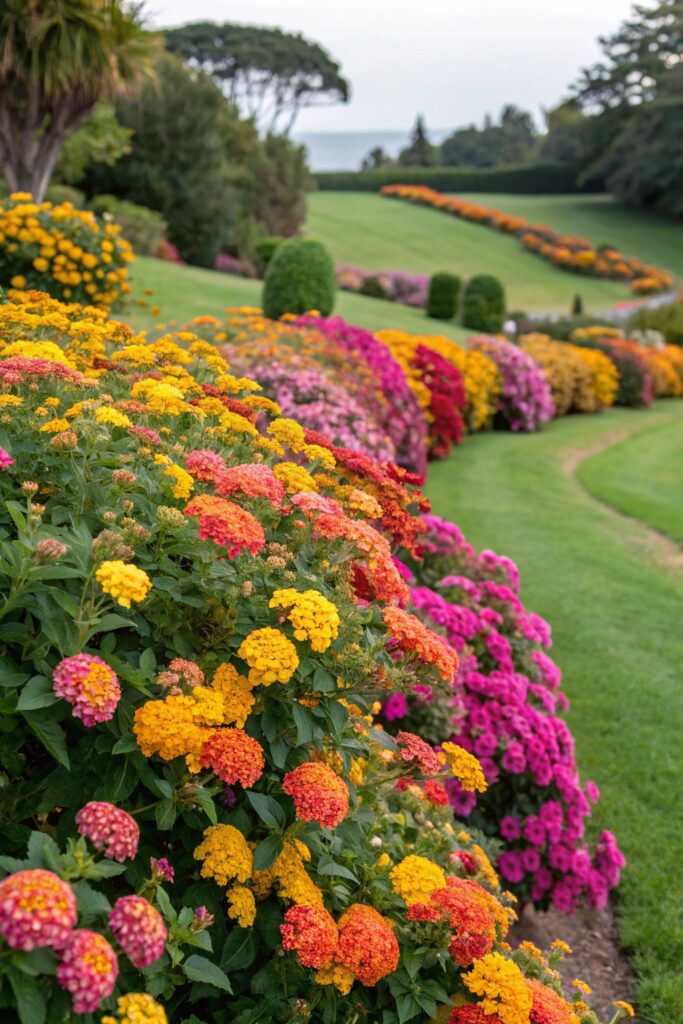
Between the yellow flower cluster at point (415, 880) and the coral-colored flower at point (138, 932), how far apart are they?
85 centimetres

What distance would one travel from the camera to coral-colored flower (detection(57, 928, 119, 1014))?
139 cm

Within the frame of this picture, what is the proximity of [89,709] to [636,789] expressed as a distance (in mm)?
3626

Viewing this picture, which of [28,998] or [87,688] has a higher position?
[87,688]

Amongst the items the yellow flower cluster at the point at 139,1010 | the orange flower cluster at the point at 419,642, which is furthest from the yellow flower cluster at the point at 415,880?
the yellow flower cluster at the point at 139,1010

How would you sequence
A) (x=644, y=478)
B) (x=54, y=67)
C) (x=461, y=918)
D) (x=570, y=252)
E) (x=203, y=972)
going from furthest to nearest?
1. (x=570, y=252)
2. (x=54, y=67)
3. (x=644, y=478)
4. (x=461, y=918)
5. (x=203, y=972)

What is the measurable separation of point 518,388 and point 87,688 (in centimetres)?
1417

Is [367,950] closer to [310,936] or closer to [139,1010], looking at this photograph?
[310,936]

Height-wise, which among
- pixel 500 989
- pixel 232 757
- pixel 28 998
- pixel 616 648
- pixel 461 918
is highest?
pixel 232 757

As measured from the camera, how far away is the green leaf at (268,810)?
2062mm

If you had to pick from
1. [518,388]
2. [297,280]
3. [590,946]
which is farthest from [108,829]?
[518,388]

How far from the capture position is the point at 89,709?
168 centimetres

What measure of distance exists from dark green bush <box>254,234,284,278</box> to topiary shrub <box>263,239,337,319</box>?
9.58m

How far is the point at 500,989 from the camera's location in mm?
2115

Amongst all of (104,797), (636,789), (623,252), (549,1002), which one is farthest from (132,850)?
(623,252)
